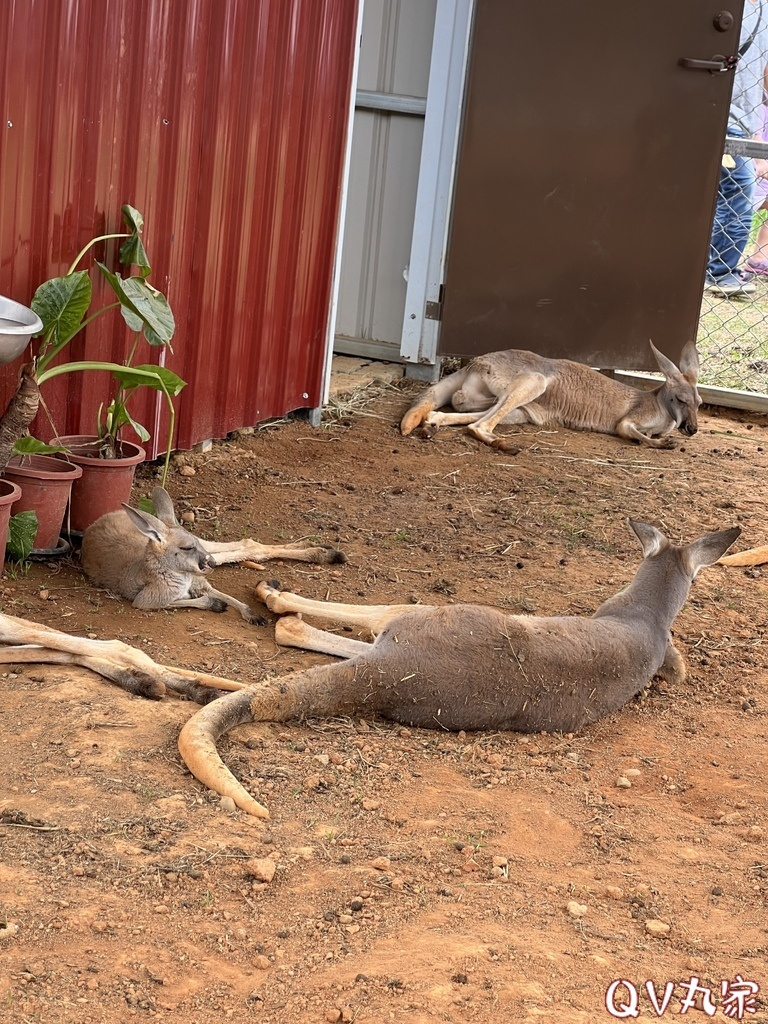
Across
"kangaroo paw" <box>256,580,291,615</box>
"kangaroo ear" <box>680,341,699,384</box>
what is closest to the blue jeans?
"kangaroo ear" <box>680,341,699,384</box>

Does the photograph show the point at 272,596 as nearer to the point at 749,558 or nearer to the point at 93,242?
the point at 93,242

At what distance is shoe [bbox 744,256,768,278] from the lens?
1101 centimetres

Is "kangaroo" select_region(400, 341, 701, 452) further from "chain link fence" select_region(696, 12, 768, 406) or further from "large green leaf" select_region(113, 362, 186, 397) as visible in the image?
"large green leaf" select_region(113, 362, 186, 397)

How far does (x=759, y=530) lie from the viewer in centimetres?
606

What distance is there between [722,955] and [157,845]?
124 centimetres

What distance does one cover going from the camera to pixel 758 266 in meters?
11.6

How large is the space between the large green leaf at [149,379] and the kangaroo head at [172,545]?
0.51m

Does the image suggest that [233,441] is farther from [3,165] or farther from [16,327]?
[16,327]

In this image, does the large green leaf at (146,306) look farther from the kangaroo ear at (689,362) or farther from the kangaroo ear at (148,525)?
the kangaroo ear at (689,362)

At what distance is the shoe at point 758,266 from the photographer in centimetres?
1101

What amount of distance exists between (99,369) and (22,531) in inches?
27.3

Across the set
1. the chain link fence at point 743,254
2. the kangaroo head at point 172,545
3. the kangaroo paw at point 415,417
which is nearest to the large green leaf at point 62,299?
the kangaroo head at point 172,545

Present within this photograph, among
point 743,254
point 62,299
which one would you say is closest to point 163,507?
point 62,299

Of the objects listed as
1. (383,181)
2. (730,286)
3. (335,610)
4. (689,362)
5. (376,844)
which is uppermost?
(383,181)
